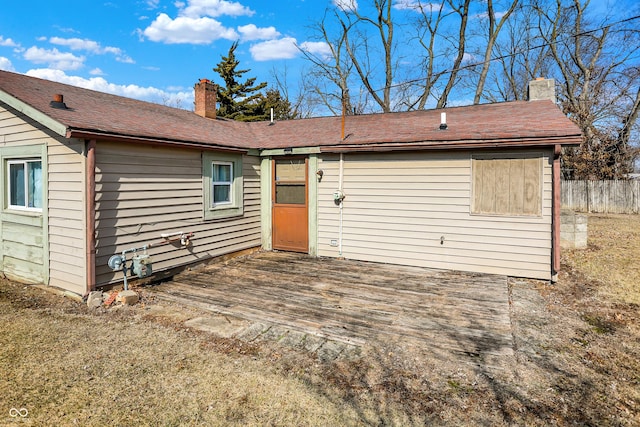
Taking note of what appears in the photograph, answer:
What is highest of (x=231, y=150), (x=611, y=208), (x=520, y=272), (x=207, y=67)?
(x=207, y=67)

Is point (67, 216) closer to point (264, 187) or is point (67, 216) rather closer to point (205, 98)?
point (264, 187)

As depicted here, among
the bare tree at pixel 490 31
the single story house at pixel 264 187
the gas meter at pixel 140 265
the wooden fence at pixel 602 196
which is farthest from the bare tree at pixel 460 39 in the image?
the gas meter at pixel 140 265

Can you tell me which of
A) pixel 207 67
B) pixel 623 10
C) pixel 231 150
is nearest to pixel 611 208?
pixel 623 10

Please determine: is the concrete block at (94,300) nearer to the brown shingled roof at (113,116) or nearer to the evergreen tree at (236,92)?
the brown shingled roof at (113,116)

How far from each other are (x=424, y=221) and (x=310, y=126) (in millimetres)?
4221

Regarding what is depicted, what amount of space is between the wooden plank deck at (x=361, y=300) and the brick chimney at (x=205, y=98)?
4.43 meters

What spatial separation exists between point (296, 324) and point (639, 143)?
22768 millimetres

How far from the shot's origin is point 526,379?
127 inches

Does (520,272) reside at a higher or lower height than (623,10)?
lower

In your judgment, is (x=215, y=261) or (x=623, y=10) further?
(x=623, y=10)

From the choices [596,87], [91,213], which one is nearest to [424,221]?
[91,213]

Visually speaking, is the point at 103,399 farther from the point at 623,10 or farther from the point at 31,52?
the point at 31,52

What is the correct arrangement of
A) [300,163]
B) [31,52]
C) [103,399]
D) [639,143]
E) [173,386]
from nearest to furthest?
[103,399]
[173,386]
[300,163]
[639,143]
[31,52]

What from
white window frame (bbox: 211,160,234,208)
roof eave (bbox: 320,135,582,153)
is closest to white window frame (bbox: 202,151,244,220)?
white window frame (bbox: 211,160,234,208)
